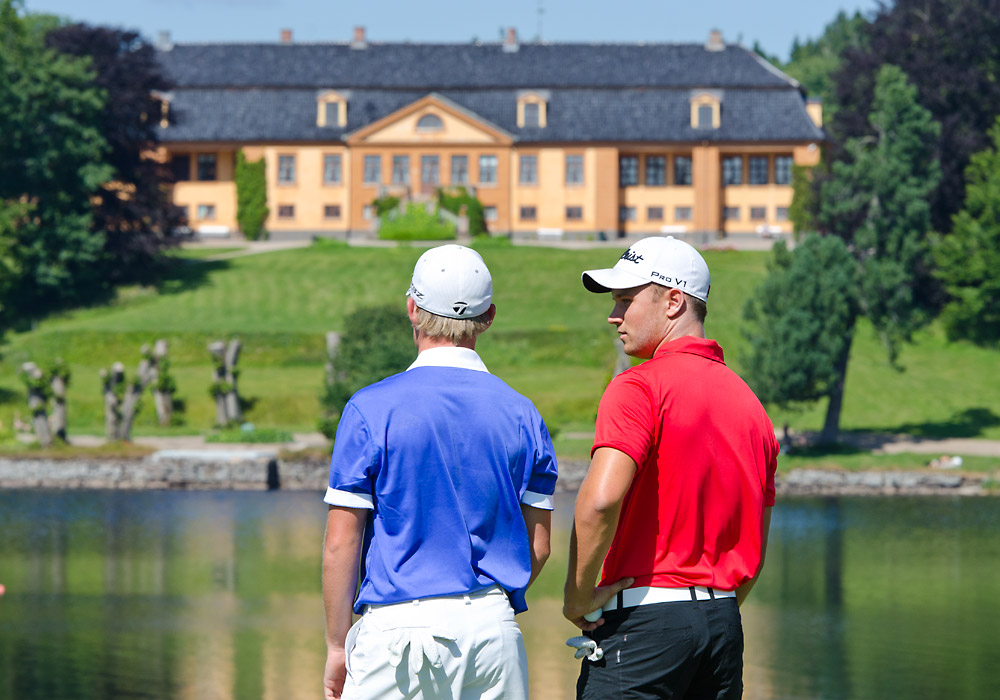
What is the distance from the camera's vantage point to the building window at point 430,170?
60219mm

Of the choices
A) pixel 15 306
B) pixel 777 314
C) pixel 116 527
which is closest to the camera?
pixel 116 527

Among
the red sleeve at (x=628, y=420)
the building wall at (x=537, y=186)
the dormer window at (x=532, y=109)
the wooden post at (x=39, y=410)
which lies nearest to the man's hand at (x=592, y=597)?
the red sleeve at (x=628, y=420)

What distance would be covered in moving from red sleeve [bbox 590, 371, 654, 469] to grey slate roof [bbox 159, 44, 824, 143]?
56.9m

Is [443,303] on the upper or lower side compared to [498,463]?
upper

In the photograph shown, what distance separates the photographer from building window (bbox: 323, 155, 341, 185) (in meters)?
61.2

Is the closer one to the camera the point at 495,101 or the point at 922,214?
the point at 922,214

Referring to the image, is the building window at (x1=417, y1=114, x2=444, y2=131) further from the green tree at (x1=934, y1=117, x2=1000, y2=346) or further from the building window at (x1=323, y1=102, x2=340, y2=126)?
the green tree at (x1=934, y1=117, x2=1000, y2=346)

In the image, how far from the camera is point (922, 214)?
1066 inches

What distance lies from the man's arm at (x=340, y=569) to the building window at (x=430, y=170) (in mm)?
56813

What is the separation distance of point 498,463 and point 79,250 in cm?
4142

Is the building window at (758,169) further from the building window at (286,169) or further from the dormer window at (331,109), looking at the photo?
the building window at (286,169)

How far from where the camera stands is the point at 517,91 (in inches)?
2416

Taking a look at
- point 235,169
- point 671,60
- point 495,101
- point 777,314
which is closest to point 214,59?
point 235,169

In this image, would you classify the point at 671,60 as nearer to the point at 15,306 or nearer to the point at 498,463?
the point at 15,306
